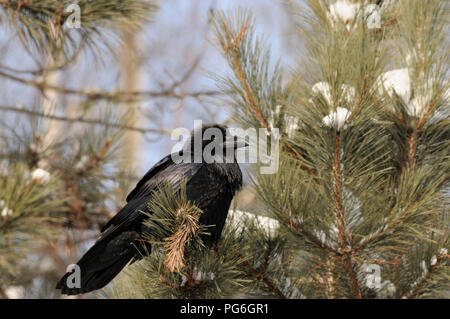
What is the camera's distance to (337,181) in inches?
75.2

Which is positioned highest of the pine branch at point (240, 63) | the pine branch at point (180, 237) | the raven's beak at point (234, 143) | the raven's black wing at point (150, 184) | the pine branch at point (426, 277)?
the pine branch at point (240, 63)

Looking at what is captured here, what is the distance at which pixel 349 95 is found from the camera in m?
1.90

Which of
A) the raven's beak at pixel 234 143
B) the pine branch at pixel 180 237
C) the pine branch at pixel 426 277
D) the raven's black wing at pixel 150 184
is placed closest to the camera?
the pine branch at pixel 180 237

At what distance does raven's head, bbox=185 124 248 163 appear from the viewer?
2588 millimetres

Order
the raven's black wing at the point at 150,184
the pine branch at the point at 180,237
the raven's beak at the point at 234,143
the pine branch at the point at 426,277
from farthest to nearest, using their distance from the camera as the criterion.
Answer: the raven's beak at the point at 234,143, the raven's black wing at the point at 150,184, the pine branch at the point at 426,277, the pine branch at the point at 180,237

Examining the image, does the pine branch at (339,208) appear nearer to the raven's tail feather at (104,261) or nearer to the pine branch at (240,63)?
the pine branch at (240,63)

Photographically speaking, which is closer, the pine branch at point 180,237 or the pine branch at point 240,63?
the pine branch at point 180,237

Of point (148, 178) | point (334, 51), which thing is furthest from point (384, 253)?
point (148, 178)

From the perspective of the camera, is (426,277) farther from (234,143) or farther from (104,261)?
(104,261)

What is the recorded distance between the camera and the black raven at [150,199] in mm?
2338

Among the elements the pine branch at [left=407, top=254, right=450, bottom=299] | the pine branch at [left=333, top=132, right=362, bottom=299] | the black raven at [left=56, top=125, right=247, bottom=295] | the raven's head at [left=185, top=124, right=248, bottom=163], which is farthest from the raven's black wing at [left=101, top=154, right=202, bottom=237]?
the pine branch at [left=407, top=254, right=450, bottom=299]

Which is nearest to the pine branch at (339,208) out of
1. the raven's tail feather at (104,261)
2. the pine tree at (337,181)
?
the pine tree at (337,181)
